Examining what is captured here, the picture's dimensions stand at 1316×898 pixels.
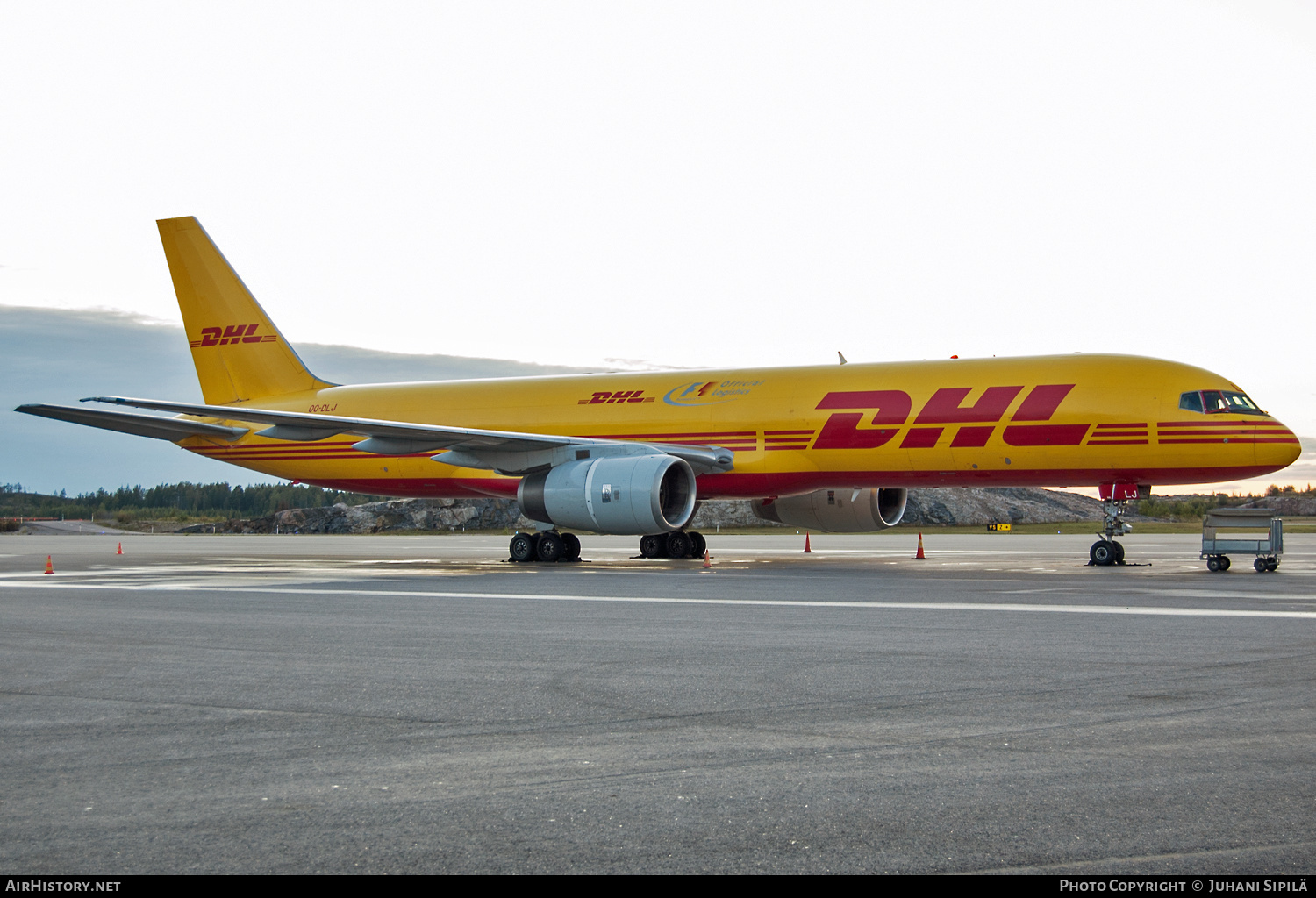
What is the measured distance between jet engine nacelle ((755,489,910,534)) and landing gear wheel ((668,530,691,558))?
218cm

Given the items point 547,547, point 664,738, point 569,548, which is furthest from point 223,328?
point 664,738

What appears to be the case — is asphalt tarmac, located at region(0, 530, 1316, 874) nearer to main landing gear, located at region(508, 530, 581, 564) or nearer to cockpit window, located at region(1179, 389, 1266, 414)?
cockpit window, located at region(1179, 389, 1266, 414)

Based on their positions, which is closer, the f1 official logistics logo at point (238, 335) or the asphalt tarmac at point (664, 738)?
the asphalt tarmac at point (664, 738)

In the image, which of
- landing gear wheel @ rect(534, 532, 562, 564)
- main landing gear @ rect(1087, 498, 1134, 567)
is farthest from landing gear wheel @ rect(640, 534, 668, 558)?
main landing gear @ rect(1087, 498, 1134, 567)

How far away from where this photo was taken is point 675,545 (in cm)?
2302

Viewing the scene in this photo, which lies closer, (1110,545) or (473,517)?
(1110,545)

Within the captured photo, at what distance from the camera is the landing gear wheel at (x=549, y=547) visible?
21.8 metres

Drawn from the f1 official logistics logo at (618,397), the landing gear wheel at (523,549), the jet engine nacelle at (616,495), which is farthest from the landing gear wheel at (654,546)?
the jet engine nacelle at (616,495)

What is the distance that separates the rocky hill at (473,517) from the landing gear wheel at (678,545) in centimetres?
3223

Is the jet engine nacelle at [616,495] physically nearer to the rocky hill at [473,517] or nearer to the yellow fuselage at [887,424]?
the yellow fuselage at [887,424]

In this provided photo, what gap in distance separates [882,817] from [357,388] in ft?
82.1

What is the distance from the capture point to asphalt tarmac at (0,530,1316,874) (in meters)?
3.64

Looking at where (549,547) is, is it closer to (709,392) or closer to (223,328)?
(709,392)

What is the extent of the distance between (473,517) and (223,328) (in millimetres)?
34050
